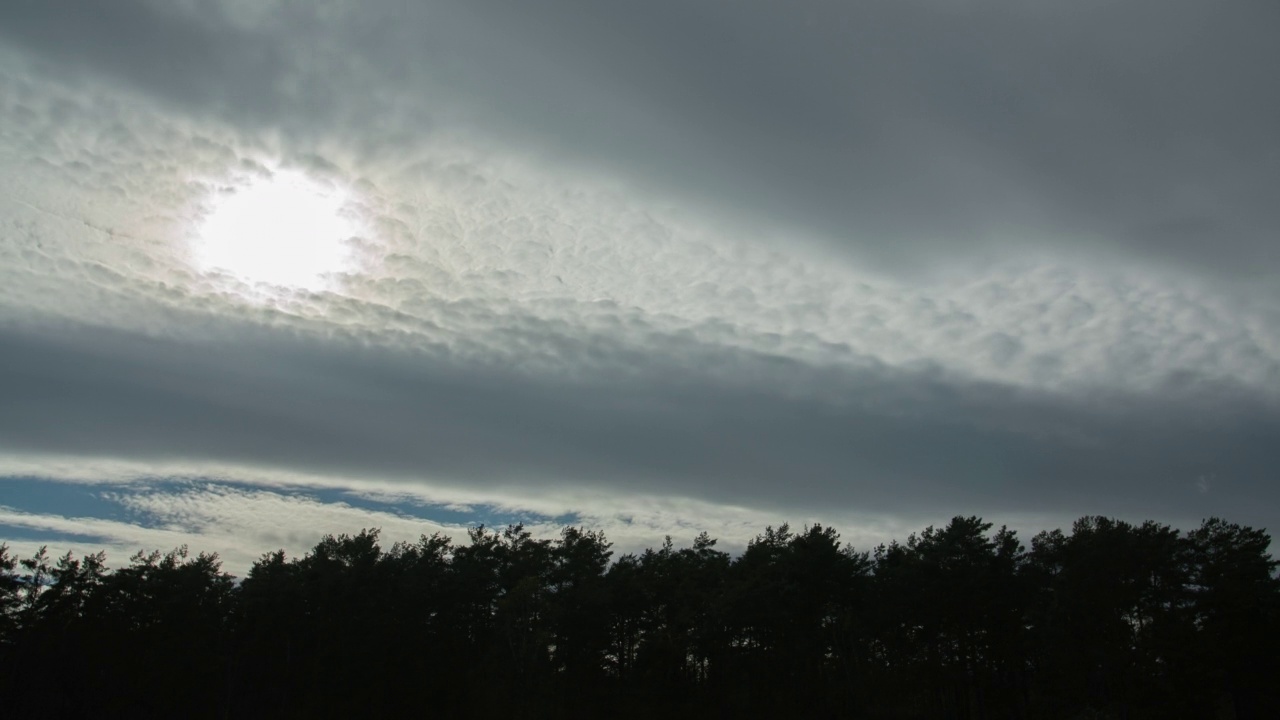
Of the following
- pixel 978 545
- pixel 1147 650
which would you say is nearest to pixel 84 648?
pixel 978 545

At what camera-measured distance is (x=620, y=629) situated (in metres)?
70.8

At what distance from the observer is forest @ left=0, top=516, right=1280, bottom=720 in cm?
5359

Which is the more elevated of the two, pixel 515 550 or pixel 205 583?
pixel 515 550

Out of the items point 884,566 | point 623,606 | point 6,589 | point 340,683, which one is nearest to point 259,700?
point 340,683

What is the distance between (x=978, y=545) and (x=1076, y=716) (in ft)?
42.5

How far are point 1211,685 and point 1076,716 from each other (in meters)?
9.43

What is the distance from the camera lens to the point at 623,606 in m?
68.8

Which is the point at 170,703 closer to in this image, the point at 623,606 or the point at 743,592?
the point at 623,606

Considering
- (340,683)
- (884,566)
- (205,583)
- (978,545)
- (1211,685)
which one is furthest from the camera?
(205,583)

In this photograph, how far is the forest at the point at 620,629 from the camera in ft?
176

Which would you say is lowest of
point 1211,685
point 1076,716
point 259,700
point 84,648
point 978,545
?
point 259,700

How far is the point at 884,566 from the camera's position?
229 feet

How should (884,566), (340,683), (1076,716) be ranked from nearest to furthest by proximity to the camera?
(1076,716)
(340,683)
(884,566)

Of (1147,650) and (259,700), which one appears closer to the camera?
(1147,650)
